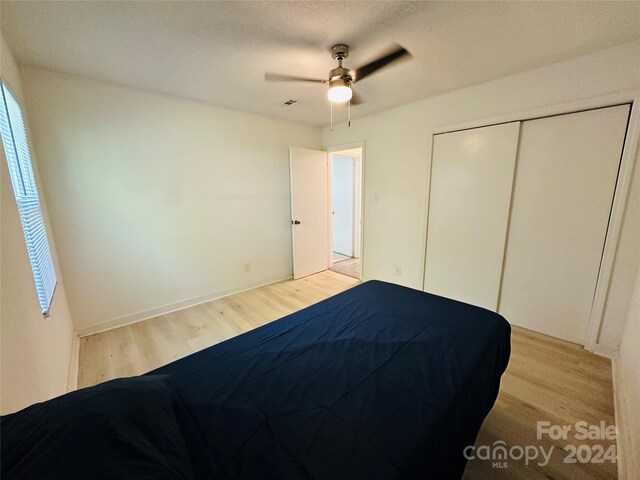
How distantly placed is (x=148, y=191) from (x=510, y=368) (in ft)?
12.2

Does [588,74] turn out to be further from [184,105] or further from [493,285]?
[184,105]

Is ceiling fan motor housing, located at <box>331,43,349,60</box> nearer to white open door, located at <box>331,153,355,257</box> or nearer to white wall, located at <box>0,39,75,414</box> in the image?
white wall, located at <box>0,39,75,414</box>

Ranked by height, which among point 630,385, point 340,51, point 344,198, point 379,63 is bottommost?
point 630,385

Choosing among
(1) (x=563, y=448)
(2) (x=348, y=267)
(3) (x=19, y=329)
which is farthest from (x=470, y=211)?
(3) (x=19, y=329)

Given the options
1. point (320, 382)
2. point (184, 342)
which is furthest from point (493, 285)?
point (184, 342)

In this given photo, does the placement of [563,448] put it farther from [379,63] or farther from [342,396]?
→ [379,63]

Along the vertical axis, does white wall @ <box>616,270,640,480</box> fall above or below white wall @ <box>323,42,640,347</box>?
below

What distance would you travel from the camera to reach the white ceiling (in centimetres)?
145

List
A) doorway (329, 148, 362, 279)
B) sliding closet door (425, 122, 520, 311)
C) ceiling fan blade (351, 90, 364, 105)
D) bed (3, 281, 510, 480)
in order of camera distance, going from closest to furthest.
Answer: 1. bed (3, 281, 510, 480)
2. sliding closet door (425, 122, 520, 311)
3. ceiling fan blade (351, 90, 364, 105)
4. doorway (329, 148, 362, 279)

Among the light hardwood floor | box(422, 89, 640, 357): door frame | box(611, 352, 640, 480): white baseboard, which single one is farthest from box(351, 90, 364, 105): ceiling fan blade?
box(611, 352, 640, 480): white baseboard

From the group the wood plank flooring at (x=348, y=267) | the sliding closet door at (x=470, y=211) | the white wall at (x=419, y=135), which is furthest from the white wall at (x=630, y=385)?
the wood plank flooring at (x=348, y=267)

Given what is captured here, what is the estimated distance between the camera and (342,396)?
0.97 metres

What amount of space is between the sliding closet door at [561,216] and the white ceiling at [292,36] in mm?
576

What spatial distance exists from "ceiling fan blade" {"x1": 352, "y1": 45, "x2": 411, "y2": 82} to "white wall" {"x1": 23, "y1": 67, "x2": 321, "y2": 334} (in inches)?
77.4
